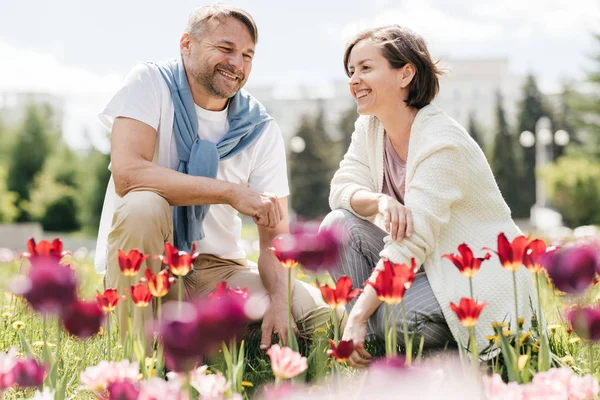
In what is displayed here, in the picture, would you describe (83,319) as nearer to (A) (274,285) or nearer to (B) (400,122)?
(A) (274,285)

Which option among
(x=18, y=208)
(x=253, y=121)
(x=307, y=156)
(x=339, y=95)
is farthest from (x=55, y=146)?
(x=339, y=95)

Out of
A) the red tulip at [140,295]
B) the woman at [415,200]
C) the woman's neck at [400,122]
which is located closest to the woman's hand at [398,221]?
the woman at [415,200]

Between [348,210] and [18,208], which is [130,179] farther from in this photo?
[18,208]

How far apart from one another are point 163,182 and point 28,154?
3060 centimetres

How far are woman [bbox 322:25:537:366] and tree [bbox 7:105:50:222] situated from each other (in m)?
30.0

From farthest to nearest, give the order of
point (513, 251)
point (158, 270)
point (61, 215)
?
point (61, 215)
point (158, 270)
point (513, 251)

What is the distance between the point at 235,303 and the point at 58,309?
473 mm

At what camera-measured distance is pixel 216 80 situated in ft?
10.4

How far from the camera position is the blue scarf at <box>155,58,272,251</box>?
3.09 meters

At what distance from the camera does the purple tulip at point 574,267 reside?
176cm

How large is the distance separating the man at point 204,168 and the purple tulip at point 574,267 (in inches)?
44.4

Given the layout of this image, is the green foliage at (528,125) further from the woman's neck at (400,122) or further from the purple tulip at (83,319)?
the purple tulip at (83,319)

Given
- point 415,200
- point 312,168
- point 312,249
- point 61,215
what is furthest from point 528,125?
point 312,249

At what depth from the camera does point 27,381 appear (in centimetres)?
156
